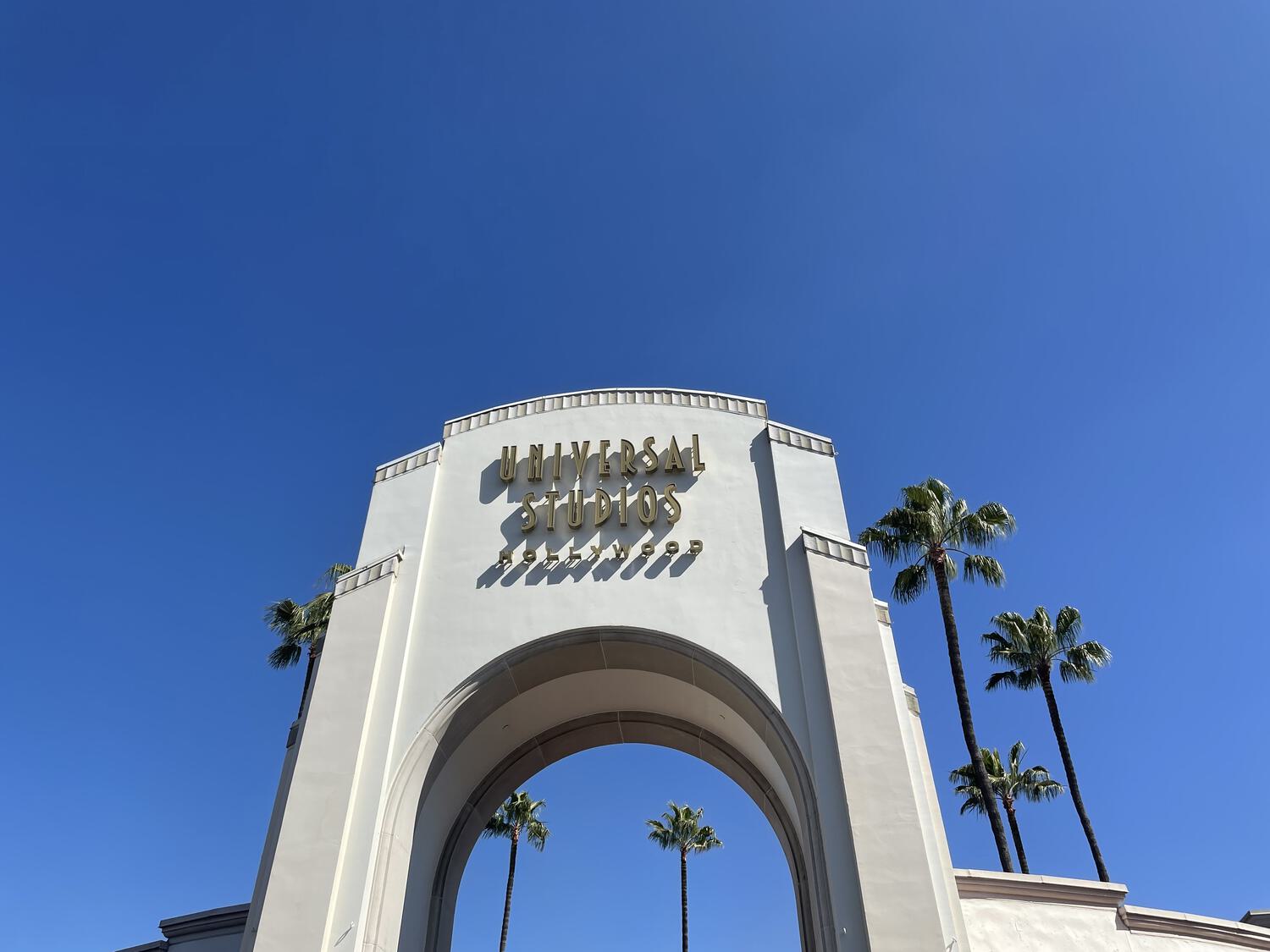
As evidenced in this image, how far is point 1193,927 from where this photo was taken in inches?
508

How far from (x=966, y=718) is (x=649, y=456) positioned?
12.6m

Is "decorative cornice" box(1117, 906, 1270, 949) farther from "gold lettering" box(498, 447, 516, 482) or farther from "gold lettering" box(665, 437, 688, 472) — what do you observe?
"gold lettering" box(498, 447, 516, 482)

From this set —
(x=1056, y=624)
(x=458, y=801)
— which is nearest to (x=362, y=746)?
(x=458, y=801)

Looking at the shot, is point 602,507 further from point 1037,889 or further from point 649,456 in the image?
point 1037,889

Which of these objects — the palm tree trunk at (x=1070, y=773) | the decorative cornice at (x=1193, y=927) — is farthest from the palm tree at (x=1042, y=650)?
the decorative cornice at (x=1193, y=927)

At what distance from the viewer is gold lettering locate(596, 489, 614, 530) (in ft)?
48.5

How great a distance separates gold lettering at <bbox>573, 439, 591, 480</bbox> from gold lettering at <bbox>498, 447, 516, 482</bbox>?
1.13 meters

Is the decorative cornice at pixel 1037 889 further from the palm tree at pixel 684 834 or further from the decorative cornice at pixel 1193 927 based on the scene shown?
the palm tree at pixel 684 834

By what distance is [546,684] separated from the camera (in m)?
14.8

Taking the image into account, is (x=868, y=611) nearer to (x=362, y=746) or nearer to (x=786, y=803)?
(x=786, y=803)

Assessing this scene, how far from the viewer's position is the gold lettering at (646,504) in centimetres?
1472

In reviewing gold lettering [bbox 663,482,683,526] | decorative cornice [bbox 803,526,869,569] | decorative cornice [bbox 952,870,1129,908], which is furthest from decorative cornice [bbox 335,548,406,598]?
decorative cornice [bbox 952,870,1129,908]

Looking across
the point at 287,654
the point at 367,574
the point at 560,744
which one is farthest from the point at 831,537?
the point at 287,654

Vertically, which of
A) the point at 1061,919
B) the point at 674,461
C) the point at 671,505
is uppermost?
the point at 674,461
